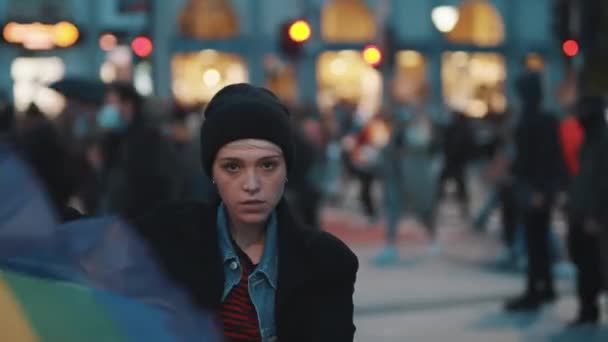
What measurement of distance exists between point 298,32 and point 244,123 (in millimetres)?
16784

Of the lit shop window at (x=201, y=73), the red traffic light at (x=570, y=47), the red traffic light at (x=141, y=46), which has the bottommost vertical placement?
the lit shop window at (x=201, y=73)

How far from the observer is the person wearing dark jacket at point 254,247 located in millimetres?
3246

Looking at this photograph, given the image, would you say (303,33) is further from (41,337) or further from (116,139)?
(41,337)

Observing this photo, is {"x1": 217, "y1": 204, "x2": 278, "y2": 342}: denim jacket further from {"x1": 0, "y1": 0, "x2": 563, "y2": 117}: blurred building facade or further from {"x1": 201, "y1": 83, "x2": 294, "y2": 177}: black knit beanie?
{"x1": 0, "y1": 0, "x2": 563, "y2": 117}: blurred building facade

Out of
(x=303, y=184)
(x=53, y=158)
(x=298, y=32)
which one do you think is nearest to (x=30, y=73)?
(x=298, y=32)

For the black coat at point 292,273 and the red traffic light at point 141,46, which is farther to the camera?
the red traffic light at point 141,46

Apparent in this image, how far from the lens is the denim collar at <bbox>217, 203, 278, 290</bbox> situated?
10.8 ft

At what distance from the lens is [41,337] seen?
2537 millimetres

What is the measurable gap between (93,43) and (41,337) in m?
37.9

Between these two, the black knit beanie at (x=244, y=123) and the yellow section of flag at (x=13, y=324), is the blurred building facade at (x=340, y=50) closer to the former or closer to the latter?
the black knit beanie at (x=244, y=123)

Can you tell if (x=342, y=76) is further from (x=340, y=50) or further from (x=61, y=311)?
(x=61, y=311)

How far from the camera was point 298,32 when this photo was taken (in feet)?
65.6

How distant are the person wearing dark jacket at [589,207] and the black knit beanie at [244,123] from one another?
250 inches

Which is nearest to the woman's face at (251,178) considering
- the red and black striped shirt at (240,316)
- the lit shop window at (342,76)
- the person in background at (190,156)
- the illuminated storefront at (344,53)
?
the red and black striped shirt at (240,316)
